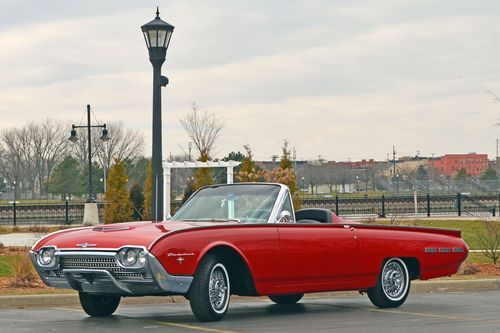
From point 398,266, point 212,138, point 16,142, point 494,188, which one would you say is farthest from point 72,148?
point 398,266

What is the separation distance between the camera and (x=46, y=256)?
36.4 feet

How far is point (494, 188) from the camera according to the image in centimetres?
6925

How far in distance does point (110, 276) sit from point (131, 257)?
0.33m

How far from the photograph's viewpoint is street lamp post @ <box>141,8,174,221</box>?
17.7m

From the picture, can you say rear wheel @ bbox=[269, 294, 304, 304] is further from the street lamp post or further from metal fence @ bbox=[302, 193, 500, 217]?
metal fence @ bbox=[302, 193, 500, 217]

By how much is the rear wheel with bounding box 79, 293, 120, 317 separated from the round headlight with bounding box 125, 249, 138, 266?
157cm

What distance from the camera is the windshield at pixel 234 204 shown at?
11977 mm

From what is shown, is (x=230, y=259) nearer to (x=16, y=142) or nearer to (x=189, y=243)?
(x=189, y=243)

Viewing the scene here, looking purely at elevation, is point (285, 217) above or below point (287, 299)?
above

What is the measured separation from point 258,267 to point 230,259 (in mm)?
328

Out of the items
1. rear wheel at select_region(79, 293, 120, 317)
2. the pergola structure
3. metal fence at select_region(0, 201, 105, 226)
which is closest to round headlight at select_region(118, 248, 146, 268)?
rear wheel at select_region(79, 293, 120, 317)

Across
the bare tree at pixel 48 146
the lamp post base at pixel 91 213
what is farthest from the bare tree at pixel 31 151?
the lamp post base at pixel 91 213

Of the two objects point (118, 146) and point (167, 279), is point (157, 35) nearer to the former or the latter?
point (167, 279)

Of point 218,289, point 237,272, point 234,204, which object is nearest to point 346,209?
point 234,204
